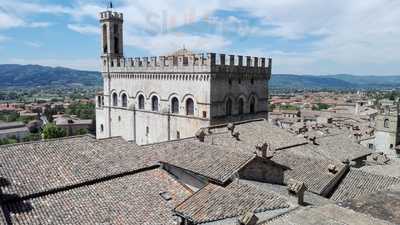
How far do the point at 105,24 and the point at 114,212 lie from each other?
26.6m

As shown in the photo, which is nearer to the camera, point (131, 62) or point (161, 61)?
point (161, 61)

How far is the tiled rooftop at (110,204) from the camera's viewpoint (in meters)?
14.6

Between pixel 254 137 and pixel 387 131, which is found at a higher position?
pixel 254 137

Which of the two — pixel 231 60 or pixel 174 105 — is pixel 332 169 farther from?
pixel 174 105

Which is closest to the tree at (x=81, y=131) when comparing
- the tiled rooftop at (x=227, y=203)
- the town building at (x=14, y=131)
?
the town building at (x=14, y=131)

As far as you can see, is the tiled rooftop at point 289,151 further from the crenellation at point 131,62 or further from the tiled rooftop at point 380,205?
the crenellation at point 131,62

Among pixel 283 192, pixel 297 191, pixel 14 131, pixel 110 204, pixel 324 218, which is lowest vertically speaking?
pixel 14 131

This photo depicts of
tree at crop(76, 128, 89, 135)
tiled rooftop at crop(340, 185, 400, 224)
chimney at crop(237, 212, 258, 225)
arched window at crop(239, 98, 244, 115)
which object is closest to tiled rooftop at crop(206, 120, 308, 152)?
arched window at crop(239, 98, 244, 115)

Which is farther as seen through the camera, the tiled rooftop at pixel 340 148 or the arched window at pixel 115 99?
the arched window at pixel 115 99

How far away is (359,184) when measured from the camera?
19625 mm

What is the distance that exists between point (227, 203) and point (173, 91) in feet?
59.1

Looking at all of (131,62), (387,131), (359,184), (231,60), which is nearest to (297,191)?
(359,184)

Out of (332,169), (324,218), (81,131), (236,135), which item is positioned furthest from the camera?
(81,131)

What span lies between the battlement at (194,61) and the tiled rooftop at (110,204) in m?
12.1
